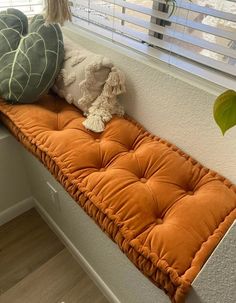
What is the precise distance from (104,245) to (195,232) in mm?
368

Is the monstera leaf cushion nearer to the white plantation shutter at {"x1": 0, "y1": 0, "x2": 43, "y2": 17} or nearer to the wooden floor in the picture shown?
the white plantation shutter at {"x1": 0, "y1": 0, "x2": 43, "y2": 17}

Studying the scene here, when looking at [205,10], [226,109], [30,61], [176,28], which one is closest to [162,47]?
[176,28]

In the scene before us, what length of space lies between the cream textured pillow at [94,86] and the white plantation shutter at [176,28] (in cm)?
18

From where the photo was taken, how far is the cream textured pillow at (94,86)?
1.07 meters

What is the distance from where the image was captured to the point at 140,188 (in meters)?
0.83

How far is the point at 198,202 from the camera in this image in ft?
2.61

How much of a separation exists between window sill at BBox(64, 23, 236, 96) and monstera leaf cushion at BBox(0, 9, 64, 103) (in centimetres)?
23

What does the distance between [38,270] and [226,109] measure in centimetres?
113

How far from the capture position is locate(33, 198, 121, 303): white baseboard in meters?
1.12

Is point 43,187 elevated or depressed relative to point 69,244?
elevated

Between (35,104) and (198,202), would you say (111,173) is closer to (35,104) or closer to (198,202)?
(198,202)

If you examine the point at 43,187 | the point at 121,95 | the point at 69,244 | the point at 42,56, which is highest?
the point at 42,56

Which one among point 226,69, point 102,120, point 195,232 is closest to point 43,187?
point 102,120

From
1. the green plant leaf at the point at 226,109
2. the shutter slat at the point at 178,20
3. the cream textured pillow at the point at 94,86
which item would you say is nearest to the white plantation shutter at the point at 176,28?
the shutter slat at the point at 178,20
